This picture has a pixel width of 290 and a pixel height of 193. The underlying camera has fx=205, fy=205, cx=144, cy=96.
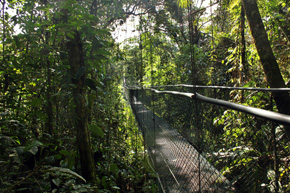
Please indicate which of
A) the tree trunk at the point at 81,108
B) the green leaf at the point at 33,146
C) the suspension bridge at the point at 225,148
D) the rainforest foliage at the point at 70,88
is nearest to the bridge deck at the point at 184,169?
the suspension bridge at the point at 225,148

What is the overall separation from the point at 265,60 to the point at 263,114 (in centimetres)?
117

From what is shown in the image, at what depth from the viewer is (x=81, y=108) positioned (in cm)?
134

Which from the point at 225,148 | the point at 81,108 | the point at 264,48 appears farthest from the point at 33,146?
the point at 264,48

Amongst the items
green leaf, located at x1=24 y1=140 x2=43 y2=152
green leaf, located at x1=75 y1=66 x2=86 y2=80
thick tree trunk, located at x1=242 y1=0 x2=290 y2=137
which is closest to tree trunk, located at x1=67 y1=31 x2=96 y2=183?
green leaf, located at x1=75 y1=66 x2=86 y2=80

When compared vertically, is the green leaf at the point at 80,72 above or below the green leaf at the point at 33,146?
above

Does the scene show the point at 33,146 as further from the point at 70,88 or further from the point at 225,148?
the point at 225,148

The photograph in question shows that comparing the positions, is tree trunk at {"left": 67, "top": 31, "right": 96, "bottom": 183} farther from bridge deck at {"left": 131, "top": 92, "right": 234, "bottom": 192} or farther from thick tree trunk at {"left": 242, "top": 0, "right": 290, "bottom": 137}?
thick tree trunk at {"left": 242, "top": 0, "right": 290, "bottom": 137}

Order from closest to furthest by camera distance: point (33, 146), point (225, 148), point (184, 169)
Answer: point (225, 148), point (33, 146), point (184, 169)

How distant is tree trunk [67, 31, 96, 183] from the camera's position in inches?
52.4

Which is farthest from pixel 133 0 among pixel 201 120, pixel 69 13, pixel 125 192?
pixel 201 120

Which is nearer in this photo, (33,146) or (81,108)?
(33,146)

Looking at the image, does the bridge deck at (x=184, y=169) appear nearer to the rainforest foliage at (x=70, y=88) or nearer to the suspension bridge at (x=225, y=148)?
the suspension bridge at (x=225, y=148)

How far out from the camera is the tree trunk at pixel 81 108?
1332mm

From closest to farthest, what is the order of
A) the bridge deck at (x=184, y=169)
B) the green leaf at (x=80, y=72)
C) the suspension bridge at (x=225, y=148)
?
the suspension bridge at (x=225, y=148) → the bridge deck at (x=184, y=169) → the green leaf at (x=80, y=72)
